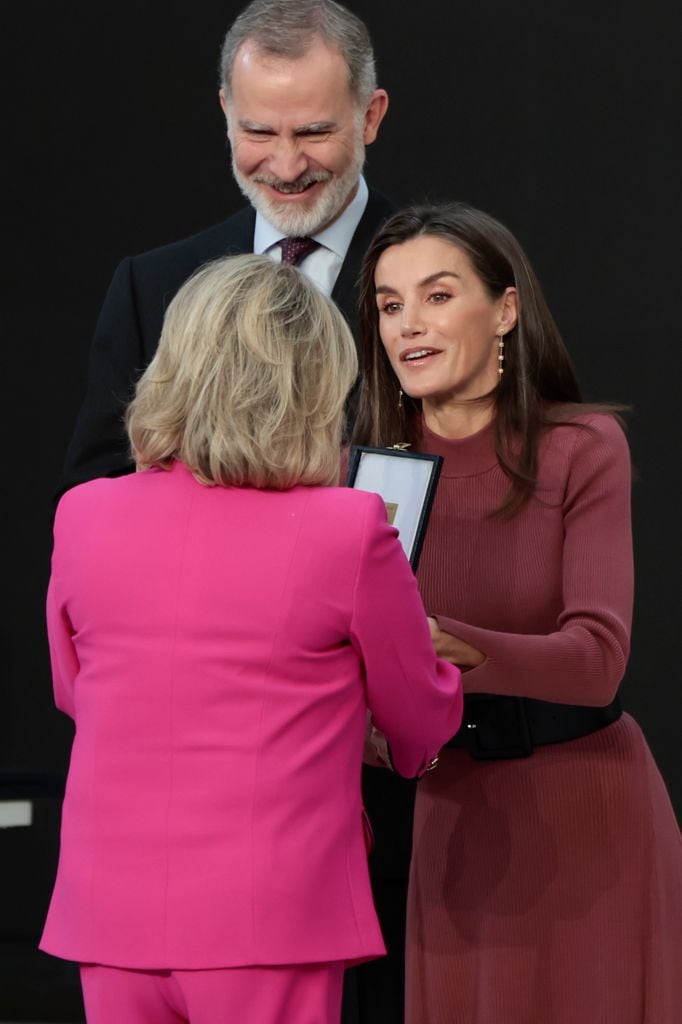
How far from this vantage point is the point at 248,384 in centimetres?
198

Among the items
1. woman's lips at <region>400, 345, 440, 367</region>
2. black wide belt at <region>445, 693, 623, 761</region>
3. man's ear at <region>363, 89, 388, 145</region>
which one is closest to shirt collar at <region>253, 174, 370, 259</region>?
man's ear at <region>363, 89, 388, 145</region>

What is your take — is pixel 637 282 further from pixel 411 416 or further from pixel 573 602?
pixel 573 602

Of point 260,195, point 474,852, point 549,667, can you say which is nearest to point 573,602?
point 549,667

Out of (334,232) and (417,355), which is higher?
(334,232)

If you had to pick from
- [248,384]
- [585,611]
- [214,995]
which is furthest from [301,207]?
[214,995]

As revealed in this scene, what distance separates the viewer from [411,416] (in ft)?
9.21

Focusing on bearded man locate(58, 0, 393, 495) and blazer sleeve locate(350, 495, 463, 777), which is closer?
blazer sleeve locate(350, 495, 463, 777)

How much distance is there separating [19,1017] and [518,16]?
9.15 ft

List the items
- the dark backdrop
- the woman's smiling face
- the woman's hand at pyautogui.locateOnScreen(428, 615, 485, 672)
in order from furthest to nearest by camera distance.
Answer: the dark backdrop
the woman's smiling face
the woman's hand at pyautogui.locateOnScreen(428, 615, 485, 672)

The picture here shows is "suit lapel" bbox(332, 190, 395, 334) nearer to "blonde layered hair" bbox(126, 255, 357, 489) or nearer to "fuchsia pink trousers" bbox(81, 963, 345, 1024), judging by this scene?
"blonde layered hair" bbox(126, 255, 357, 489)

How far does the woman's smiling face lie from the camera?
264cm

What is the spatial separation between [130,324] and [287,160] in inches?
15.7

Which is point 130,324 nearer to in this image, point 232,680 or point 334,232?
point 334,232

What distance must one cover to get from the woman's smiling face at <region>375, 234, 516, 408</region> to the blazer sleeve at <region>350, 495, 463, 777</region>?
2.22ft
